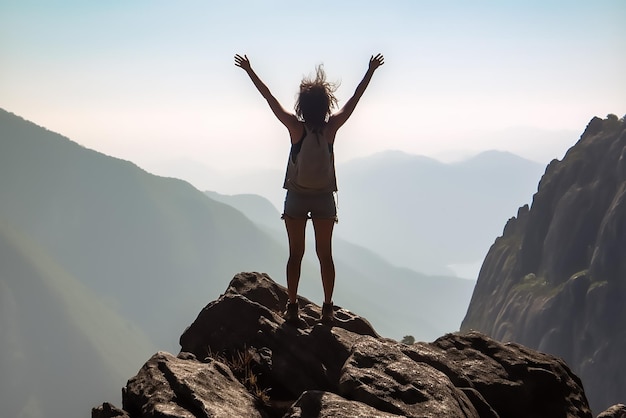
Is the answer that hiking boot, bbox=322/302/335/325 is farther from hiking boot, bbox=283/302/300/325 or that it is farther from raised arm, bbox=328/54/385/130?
raised arm, bbox=328/54/385/130

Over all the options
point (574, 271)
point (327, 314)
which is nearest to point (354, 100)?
point (327, 314)

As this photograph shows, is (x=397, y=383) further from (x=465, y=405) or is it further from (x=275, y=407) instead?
(x=275, y=407)

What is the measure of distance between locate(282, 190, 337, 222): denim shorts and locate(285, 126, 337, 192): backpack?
150 mm

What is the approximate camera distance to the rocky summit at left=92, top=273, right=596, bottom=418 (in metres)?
12.1

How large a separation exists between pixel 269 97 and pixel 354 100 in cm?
184

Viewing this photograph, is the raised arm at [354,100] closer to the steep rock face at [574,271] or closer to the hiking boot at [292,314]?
the hiking boot at [292,314]

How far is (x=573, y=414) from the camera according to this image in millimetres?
16188

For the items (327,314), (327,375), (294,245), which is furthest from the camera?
(327,314)

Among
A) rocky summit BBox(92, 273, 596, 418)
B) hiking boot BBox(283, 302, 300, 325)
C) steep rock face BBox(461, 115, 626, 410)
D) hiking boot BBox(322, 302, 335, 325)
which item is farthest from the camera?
steep rock face BBox(461, 115, 626, 410)

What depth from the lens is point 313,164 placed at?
14.7 metres

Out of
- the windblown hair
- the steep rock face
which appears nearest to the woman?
the windblown hair

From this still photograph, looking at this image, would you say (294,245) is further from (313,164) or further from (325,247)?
(313,164)

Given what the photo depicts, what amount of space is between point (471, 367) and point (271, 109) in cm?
755

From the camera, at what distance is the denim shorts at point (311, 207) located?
14.8m
